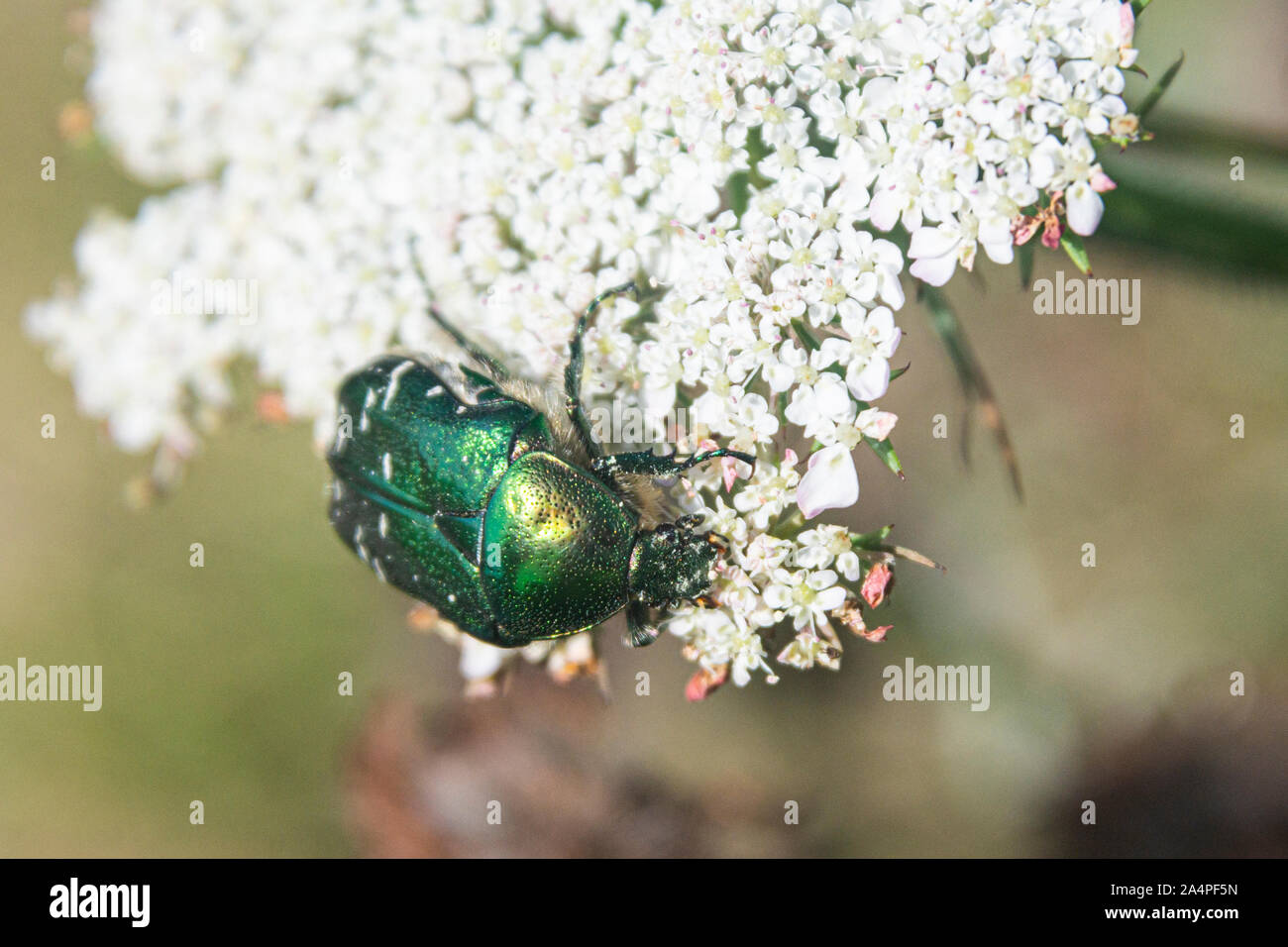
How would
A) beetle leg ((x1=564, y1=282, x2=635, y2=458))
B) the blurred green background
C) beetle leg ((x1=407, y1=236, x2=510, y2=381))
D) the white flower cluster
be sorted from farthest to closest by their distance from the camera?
the blurred green background
beetle leg ((x1=407, y1=236, x2=510, y2=381))
beetle leg ((x1=564, y1=282, x2=635, y2=458))
the white flower cluster

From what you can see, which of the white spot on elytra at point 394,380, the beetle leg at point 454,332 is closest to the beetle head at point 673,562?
the beetle leg at point 454,332

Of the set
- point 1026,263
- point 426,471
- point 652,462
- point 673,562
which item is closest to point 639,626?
point 673,562

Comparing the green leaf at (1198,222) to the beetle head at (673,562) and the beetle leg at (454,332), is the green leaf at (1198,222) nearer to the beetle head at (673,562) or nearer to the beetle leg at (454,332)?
the beetle head at (673,562)

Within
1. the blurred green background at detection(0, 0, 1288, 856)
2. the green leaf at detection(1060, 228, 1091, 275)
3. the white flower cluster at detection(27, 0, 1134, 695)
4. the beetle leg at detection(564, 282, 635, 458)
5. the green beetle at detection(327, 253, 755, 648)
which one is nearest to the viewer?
the green leaf at detection(1060, 228, 1091, 275)

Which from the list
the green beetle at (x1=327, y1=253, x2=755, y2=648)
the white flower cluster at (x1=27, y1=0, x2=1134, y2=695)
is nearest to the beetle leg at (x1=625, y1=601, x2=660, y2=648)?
the green beetle at (x1=327, y1=253, x2=755, y2=648)

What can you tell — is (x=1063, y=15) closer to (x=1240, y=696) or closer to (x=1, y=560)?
(x=1240, y=696)

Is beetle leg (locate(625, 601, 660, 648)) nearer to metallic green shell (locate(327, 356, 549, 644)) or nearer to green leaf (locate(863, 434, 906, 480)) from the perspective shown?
metallic green shell (locate(327, 356, 549, 644))

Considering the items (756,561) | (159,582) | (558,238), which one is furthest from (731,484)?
(159,582)
